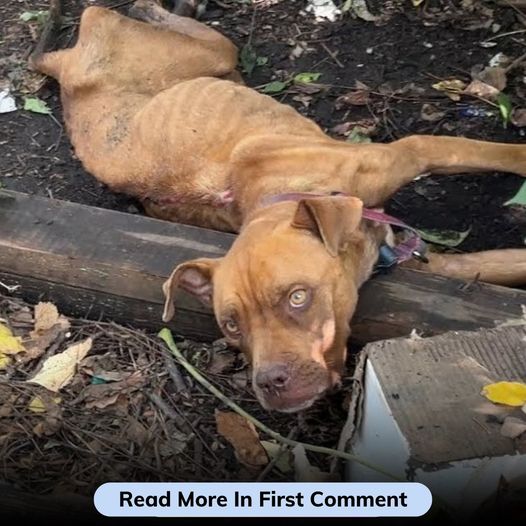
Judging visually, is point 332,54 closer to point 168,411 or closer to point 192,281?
point 192,281

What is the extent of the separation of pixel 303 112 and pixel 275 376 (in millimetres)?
2408

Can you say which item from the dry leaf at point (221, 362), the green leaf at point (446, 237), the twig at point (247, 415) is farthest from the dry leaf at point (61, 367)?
the green leaf at point (446, 237)

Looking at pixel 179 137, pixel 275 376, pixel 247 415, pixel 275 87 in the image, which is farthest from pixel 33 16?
pixel 275 376

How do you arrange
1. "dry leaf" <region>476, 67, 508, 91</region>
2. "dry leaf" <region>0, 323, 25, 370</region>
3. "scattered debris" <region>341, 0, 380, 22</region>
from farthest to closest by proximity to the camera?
"scattered debris" <region>341, 0, 380, 22</region>
"dry leaf" <region>476, 67, 508, 91</region>
"dry leaf" <region>0, 323, 25, 370</region>

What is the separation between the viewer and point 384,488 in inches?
122

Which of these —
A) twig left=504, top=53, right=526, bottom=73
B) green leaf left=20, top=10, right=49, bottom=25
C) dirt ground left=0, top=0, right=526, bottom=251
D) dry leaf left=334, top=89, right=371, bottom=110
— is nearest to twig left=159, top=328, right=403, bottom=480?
dirt ground left=0, top=0, right=526, bottom=251

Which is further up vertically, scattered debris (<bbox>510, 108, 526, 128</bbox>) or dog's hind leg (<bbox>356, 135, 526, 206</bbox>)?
dog's hind leg (<bbox>356, 135, 526, 206</bbox>)

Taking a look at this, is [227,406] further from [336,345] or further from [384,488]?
[384,488]

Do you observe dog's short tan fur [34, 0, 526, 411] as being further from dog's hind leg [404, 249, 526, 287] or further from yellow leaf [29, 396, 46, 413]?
yellow leaf [29, 396, 46, 413]

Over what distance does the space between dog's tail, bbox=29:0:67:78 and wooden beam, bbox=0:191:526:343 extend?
1507mm

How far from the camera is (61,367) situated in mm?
4367

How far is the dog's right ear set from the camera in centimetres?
391

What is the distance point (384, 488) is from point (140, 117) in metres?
2.62

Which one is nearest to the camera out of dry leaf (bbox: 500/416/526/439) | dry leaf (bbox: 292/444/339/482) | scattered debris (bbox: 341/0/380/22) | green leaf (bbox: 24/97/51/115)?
dry leaf (bbox: 500/416/526/439)
